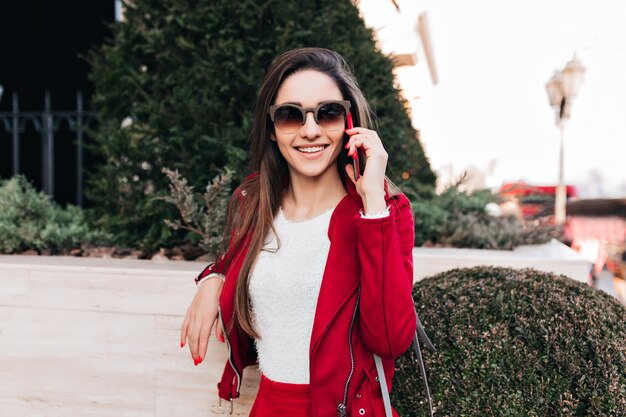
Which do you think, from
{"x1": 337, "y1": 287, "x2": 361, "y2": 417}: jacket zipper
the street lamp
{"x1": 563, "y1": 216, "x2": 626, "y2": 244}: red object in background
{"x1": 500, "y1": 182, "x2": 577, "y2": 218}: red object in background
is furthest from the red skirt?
→ the street lamp

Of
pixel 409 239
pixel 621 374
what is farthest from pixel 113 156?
pixel 621 374

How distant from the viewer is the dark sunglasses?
1.86 m

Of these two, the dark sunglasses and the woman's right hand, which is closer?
the dark sunglasses

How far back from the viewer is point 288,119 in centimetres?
189

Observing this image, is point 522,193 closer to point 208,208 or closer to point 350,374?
point 208,208

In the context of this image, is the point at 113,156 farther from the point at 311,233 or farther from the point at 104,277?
the point at 311,233

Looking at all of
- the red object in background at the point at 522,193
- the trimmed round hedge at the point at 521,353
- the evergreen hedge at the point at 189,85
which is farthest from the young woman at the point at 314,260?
the red object in background at the point at 522,193

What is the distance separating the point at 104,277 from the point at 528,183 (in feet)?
10.8

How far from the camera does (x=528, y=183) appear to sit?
179 inches

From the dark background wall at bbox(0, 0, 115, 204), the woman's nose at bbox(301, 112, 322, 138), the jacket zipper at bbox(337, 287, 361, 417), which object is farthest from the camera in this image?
the dark background wall at bbox(0, 0, 115, 204)

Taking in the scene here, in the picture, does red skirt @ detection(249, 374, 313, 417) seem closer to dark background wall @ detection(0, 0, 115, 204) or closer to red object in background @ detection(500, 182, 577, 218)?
red object in background @ detection(500, 182, 577, 218)

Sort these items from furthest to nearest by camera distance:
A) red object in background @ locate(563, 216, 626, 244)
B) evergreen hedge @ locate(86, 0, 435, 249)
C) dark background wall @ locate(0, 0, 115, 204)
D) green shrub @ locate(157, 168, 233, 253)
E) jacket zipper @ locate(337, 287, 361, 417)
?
1. red object in background @ locate(563, 216, 626, 244)
2. dark background wall @ locate(0, 0, 115, 204)
3. evergreen hedge @ locate(86, 0, 435, 249)
4. green shrub @ locate(157, 168, 233, 253)
5. jacket zipper @ locate(337, 287, 361, 417)

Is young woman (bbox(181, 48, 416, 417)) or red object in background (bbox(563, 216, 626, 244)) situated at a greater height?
young woman (bbox(181, 48, 416, 417))

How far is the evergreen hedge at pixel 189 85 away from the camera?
3480 millimetres
